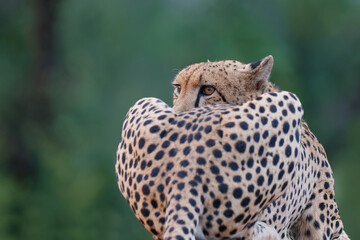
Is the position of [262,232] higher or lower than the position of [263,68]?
lower

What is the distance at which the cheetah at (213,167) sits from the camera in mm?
1509

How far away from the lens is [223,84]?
2215mm

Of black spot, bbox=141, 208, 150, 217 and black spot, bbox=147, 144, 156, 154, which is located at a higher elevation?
black spot, bbox=147, 144, 156, 154

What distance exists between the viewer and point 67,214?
7875 mm

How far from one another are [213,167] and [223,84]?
→ 74 centimetres

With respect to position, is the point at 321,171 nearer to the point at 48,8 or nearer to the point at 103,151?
the point at 103,151

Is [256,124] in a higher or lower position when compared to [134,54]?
higher

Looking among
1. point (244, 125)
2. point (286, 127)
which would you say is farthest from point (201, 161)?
point (286, 127)

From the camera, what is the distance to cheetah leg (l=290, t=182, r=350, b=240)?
193 centimetres

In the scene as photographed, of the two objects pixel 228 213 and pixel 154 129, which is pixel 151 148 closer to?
pixel 154 129

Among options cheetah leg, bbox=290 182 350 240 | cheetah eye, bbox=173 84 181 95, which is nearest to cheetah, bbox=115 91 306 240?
cheetah leg, bbox=290 182 350 240

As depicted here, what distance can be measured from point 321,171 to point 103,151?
5.79m

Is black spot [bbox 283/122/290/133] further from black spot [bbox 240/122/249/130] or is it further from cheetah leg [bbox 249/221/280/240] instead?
cheetah leg [bbox 249/221/280/240]

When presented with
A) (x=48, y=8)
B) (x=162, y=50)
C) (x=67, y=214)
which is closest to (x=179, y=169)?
(x=162, y=50)
